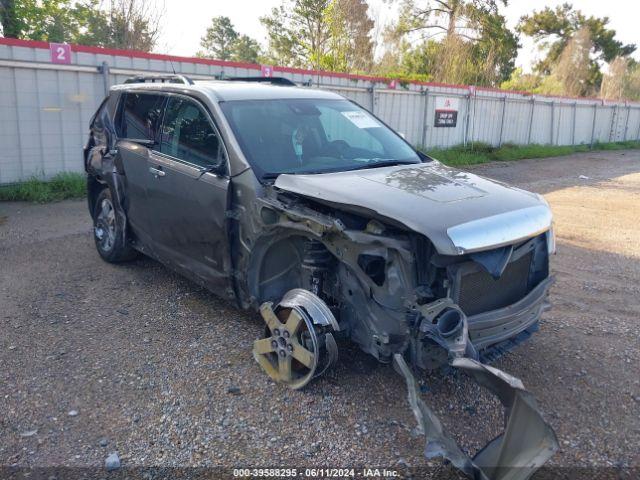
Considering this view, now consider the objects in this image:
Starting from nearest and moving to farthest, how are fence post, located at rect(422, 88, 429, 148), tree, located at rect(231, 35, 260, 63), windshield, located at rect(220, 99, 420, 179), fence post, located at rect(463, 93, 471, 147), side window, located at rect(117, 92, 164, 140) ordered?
1. windshield, located at rect(220, 99, 420, 179)
2. side window, located at rect(117, 92, 164, 140)
3. fence post, located at rect(422, 88, 429, 148)
4. fence post, located at rect(463, 93, 471, 147)
5. tree, located at rect(231, 35, 260, 63)

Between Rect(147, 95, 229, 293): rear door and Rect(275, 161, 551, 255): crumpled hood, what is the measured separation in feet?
2.29

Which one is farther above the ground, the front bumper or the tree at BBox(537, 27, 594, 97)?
the tree at BBox(537, 27, 594, 97)

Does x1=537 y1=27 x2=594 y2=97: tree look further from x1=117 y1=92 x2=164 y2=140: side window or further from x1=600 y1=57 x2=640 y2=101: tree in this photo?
x1=117 y1=92 x2=164 y2=140: side window

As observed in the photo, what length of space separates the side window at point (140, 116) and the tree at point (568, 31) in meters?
A: 47.3

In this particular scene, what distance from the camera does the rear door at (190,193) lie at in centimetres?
424

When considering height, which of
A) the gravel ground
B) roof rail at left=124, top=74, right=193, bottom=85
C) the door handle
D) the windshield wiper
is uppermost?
roof rail at left=124, top=74, right=193, bottom=85

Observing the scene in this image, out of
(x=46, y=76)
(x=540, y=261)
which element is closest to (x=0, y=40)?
(x=46, y=76)

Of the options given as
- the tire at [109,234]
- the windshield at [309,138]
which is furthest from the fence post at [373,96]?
the windshield at [309,138]

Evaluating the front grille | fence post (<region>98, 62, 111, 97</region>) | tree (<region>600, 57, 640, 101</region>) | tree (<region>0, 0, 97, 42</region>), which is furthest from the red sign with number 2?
tree (<region>600, 57, 640, 101</region>)

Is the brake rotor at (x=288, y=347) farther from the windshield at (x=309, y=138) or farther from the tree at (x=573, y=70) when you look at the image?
the tree at (x=573, y=70)

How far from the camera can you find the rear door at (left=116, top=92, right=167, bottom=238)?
511 cm

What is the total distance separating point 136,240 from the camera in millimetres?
5609

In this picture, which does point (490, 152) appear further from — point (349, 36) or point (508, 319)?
point (508, 319)

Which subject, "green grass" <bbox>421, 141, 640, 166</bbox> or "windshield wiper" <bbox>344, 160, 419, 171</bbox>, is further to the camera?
"green grass" <bbox>421, 141, 640, 166</bbox>
